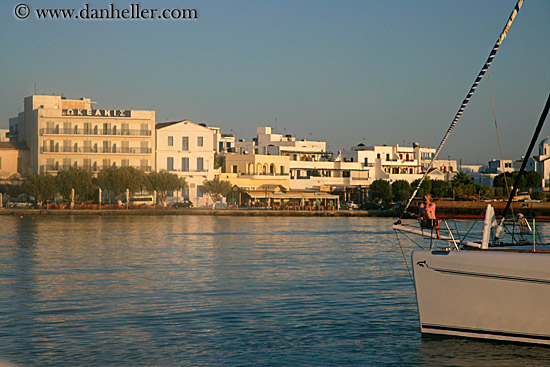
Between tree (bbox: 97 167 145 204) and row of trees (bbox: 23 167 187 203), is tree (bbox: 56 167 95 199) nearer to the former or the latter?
row of trees (bbox: 23 167 187 203)

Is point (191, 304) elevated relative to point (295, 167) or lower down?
lower down

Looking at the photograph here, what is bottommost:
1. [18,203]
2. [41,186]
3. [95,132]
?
[18,203]

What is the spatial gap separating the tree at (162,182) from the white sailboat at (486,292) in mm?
78489

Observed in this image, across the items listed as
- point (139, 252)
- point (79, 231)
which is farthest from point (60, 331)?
point (79, 231)

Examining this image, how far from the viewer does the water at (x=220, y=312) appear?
14.1 meters

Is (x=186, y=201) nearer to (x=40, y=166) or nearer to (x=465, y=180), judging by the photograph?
(x=40, y=166)

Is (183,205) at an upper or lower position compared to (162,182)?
lower

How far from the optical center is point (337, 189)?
114188 mm

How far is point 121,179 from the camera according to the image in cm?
8912

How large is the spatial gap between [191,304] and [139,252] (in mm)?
17159

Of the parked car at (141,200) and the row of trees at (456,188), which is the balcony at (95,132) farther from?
the row of trees at (456,188)

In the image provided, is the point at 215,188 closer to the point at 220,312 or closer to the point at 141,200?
the point at 141,200

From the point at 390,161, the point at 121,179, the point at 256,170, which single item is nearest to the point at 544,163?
the point at 390,161

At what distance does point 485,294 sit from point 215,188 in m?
82.6
